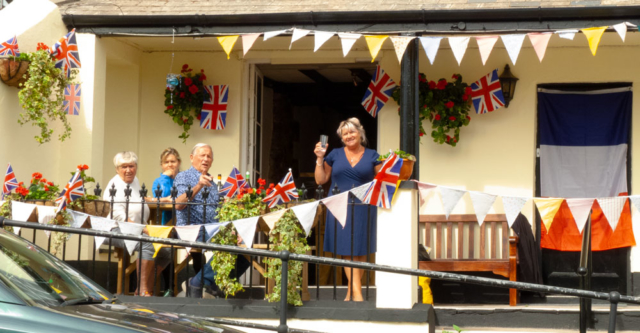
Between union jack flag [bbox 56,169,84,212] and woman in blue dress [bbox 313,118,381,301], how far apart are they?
225 centimetres

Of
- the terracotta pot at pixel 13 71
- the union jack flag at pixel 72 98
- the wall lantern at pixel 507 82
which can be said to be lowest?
the union jack flag at pixel 72 98

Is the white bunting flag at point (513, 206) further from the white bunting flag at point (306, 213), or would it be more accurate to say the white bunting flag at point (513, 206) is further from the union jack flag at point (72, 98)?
the union jack flag at point (72, 98)

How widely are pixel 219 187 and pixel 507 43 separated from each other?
3.12m

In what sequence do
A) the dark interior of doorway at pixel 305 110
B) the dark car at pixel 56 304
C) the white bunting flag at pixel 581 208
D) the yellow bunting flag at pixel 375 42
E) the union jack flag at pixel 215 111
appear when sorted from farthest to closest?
the dark interior of doorway at pixel 305 110 < the union jack flag at pixel 215 111 < the yellow bunting flag at pixel 375 42 < the white bunting flag at pixel 581 208 < the dark car at pixel 56 304

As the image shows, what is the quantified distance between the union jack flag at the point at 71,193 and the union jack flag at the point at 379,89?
3.73 meters

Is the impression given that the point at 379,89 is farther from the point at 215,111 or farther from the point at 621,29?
the point at 621,29

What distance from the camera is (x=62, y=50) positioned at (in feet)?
28.3

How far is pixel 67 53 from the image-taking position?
28.5 ft

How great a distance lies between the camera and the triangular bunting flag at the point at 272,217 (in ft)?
23.9

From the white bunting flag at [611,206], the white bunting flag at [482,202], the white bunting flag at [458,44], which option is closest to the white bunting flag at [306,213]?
the white bunting flag at [482,202]

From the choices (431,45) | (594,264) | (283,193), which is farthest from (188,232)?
(594,264)

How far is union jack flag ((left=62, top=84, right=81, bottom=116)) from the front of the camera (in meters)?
8.87

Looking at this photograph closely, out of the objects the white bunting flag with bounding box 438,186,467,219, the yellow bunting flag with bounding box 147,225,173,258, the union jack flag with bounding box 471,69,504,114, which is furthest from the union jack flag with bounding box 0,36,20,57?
the union jack flag with bounding box 471,69,504,114

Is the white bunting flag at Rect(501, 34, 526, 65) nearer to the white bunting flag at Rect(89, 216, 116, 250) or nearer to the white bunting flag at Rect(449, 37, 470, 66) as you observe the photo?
the white bunting flag at Rect(449, 37, 470, 66)
